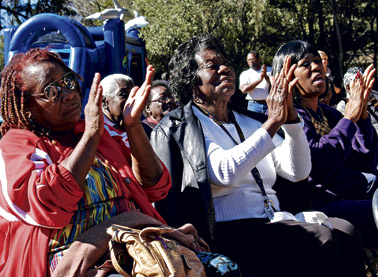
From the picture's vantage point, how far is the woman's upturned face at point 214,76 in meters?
3.10

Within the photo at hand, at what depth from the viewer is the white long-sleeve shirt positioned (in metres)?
2.64

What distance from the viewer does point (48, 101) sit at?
2342 millimetres

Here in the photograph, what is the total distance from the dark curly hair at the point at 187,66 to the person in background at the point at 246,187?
0.46ft

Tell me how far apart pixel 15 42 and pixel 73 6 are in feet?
42.1

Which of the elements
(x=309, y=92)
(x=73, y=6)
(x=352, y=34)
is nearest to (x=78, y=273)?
(x=309, y=92)

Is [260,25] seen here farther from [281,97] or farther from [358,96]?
[281,97]

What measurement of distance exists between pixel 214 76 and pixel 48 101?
117 cm

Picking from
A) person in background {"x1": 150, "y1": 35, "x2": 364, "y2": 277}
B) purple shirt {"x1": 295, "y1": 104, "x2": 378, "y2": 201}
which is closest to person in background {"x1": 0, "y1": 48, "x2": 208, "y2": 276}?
person in background {"x1": 150, "y1": 35, "x2": 364, "y2": 277}

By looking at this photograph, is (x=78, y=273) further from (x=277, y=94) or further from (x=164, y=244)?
(x=277, y=94)

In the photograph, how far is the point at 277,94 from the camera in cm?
274

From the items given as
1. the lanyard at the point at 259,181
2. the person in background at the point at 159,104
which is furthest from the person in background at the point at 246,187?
the person in background at the point at 159,104

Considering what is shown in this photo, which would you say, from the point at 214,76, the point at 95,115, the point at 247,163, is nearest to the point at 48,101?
the point at 95,115

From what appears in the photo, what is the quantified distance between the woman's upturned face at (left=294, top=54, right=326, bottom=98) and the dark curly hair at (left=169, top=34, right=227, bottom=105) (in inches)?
24.0

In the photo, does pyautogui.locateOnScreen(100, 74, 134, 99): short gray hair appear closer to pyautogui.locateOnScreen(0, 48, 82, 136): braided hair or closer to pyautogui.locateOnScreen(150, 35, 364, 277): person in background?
pyautogui.locateOnScreen(150, 35, 364, 277): person in background
